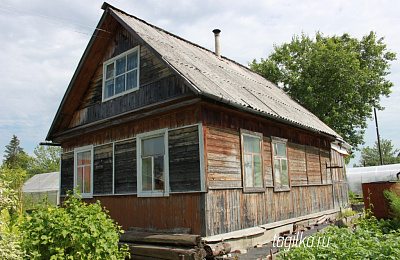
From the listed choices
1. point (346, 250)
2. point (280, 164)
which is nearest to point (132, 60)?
point (280, 164)

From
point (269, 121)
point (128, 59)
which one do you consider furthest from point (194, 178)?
point (128, 59)

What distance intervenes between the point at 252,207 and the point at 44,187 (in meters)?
25.6

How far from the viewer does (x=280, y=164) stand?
36.6 ft

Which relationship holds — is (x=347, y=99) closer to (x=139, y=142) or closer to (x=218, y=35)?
(x=218, y=35)

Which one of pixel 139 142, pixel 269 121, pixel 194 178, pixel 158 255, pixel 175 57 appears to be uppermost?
Answer: pixel 175 57

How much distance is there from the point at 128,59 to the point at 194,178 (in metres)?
4.88

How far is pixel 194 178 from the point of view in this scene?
7.93 metres

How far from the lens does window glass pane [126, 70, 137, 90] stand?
10278 mm

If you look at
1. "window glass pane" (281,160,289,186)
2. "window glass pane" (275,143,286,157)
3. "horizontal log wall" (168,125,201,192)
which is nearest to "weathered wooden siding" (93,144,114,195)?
"horizontal log wall" (168,125,201,192)

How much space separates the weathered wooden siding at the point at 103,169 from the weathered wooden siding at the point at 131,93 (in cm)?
107

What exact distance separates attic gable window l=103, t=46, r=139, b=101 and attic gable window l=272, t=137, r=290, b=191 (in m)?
4.81

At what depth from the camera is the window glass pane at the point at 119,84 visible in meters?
10.7

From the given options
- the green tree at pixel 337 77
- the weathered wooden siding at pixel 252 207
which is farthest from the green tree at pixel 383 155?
the weathered wooden siding at pixel 252 207

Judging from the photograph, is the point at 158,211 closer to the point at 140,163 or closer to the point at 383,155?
the point at 140,163
